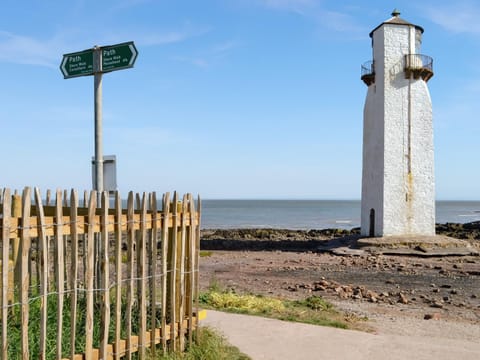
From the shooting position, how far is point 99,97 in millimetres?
6797

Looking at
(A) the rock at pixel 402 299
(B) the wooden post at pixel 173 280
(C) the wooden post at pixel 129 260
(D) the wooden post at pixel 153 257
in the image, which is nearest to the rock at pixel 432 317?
(A) the rock at pixel 402 299

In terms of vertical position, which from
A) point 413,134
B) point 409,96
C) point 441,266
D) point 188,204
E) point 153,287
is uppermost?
point 409,96

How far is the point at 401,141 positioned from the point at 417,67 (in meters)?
3.55

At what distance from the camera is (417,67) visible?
82.7 ft

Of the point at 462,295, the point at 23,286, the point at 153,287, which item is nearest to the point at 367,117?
the point at 462,295

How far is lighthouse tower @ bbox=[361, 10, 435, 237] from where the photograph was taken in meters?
25.0

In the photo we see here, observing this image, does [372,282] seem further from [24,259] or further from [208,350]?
[24,259]

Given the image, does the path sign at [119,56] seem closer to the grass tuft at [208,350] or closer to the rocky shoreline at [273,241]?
the grass tuft at [208,350]

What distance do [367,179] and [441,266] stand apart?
7076 mm

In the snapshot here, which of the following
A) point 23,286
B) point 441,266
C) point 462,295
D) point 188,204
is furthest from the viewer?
point 441,266

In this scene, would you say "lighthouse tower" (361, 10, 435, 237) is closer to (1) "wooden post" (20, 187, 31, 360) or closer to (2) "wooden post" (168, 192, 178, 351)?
(2) "wooden post" (168, 192, 178, 351)

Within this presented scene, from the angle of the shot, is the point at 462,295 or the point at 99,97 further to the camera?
the point at 462,295

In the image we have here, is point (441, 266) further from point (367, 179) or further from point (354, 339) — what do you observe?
point (354, 339)

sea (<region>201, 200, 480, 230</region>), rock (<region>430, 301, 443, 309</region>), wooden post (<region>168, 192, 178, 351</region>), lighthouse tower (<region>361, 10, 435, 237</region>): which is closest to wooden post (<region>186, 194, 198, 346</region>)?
wooden post (<region>168, 192, 178, 351</region>)
